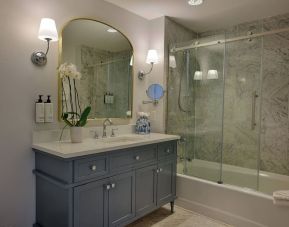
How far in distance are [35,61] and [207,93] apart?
2.20 meters

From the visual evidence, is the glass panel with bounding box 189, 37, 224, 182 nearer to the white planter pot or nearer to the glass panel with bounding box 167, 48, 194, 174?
the glass panel with bounding box 167, 48, 194, 174

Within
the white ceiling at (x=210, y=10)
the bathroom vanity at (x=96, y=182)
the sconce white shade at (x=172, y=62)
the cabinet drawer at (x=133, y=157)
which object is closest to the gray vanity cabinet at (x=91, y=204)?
the bathroom vanity at (x=96, y=182)

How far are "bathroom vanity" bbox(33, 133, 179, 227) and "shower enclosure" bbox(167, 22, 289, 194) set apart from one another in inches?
32.4

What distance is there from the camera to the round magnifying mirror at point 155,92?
9.43 ft

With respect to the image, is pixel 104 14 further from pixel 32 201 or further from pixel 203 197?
pixel 203 197

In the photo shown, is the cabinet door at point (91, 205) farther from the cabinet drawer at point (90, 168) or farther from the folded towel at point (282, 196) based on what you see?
the folded towel at point (282, 196)

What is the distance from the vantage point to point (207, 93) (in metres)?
3.12

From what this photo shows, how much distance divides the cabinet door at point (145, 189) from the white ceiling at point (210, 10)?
1.81m

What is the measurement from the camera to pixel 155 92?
290 centimetres

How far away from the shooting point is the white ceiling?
8.09 ft

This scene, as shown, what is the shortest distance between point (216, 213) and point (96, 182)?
1429 millimetres

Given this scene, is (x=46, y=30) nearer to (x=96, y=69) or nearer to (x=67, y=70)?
(x=67, y=70)

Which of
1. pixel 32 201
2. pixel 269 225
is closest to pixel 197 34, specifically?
pixel 269 225

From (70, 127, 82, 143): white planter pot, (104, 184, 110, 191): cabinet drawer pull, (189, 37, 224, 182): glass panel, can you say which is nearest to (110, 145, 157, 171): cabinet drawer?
(104, 184, 110, 191): cabinet drawer pull
